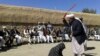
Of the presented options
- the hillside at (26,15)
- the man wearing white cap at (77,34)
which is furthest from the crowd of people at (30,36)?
the man wearing white cap at (77,34)

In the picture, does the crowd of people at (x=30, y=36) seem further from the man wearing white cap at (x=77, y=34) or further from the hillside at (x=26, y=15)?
the man wearing white cap at (x=77, y=34)

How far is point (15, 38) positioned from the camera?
24.1 meters

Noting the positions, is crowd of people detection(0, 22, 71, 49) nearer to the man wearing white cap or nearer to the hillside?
the hillside

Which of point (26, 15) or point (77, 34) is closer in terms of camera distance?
point (77, 34)

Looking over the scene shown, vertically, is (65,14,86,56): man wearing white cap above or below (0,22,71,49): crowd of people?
above

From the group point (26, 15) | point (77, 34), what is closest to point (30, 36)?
point (26, 15)

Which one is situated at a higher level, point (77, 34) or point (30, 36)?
point (77, 34)

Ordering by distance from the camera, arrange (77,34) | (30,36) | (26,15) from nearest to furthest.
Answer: (77,34) < (30,36) < (26,15)

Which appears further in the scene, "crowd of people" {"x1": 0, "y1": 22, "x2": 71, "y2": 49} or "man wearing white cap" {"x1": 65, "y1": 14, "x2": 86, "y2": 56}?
"crowd of people" {"x1": 0, "y1": 22, "x2": 71, "y2": 49}

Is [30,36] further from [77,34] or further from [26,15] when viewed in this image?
[77,34]

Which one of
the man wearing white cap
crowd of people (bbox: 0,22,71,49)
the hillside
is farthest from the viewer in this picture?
the hillside

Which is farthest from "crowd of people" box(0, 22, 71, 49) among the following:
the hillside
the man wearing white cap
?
the man wearing white cap

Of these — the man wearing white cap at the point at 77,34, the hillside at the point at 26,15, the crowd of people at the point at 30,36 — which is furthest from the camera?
the hillside at the point at 26,15

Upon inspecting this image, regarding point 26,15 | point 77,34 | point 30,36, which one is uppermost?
point 77,34
